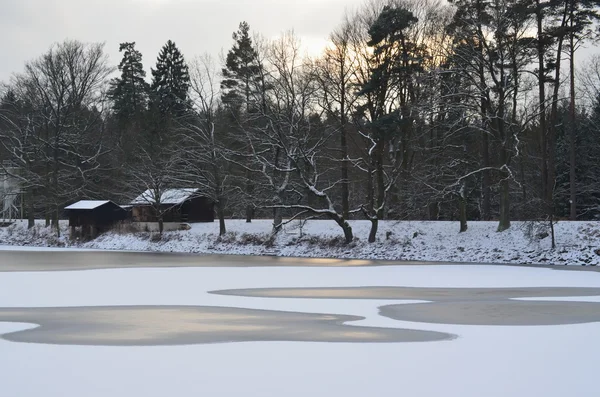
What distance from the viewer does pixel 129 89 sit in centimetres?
7919

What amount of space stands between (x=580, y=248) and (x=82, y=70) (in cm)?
4399

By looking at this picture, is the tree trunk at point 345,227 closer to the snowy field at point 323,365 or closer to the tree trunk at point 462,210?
the tree trunk at point 462,210

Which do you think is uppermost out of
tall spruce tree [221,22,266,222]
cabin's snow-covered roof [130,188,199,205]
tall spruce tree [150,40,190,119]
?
tall spruce tree [150,40,190,119]

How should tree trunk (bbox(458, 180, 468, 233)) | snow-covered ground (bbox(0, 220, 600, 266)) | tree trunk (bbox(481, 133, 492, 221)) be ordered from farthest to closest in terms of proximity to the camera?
1. tree trunk (bbox(481, 133, 492, 221))
2. tree trunk (bbox(458, 180, 468, 233))
3. snow-covered ground (bbox(0, 220, 600, 266))

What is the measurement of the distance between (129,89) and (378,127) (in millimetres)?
46431

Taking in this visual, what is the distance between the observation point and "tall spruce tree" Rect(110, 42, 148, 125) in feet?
252

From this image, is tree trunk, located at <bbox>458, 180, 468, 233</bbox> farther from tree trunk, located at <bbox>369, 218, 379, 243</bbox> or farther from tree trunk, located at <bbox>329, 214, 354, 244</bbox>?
tree trunk, located at <bbox>329, 214, 354, 244</bbox>

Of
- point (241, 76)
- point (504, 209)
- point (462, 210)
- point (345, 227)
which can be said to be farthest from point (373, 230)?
point (241, 76)

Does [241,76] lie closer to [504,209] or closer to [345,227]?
[345,227]

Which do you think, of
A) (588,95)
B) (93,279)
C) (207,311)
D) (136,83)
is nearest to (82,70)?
(136,83)

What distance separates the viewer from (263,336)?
13.3 meters

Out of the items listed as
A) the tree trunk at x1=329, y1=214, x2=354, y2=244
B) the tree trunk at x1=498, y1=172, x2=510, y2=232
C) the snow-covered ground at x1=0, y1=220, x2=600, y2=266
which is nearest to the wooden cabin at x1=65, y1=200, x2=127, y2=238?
the snow-covered ground at x1=0, y1=220, x2=600, y2=266

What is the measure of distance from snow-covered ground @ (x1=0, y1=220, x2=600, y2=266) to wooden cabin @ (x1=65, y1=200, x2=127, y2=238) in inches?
A: 59.3

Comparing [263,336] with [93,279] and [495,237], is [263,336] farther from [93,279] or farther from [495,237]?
[495,237]
